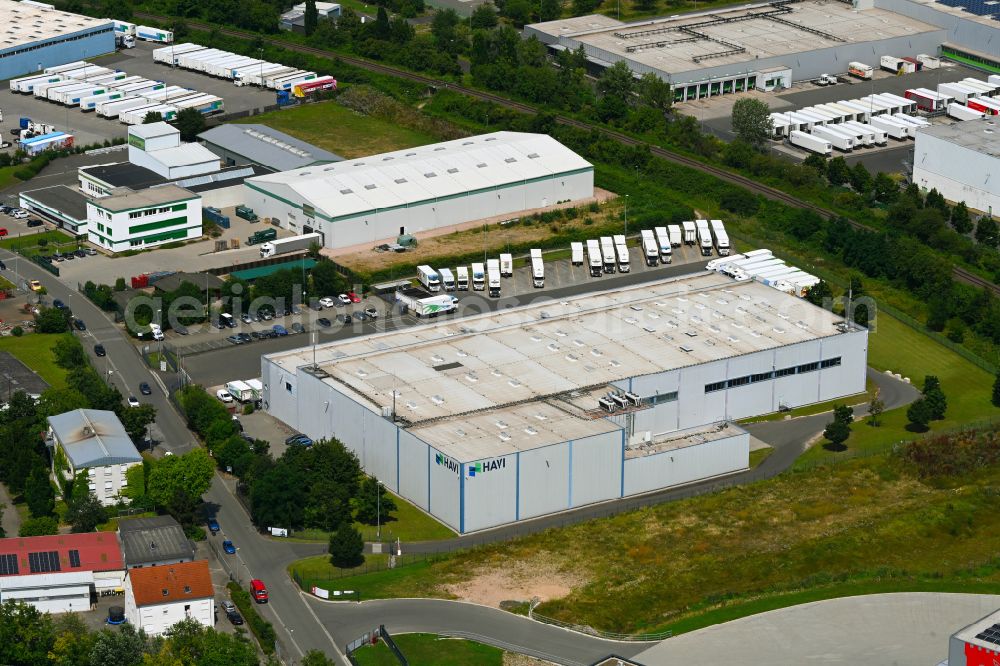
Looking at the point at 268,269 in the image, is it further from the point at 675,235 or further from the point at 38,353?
the point at 675,235

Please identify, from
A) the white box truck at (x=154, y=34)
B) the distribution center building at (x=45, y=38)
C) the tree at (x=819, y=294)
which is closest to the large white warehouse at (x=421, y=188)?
the tree at (x=819, y=294)

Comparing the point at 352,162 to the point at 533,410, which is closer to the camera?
the point at 533,410

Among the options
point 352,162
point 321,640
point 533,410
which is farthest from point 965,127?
point 321,640

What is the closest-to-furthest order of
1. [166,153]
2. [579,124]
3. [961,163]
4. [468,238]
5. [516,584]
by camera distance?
[516,584] < [468,238] < [961,163] < [166,153] < [579,124]

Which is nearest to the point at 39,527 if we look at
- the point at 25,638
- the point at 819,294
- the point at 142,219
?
the point at 25,638

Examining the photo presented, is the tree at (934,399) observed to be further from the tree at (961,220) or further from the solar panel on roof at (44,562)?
the solar panel on roof at (44,562)

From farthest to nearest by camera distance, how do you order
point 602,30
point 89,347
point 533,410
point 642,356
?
point 602,30 → point 89,347 → point 642,356 → point 533,410

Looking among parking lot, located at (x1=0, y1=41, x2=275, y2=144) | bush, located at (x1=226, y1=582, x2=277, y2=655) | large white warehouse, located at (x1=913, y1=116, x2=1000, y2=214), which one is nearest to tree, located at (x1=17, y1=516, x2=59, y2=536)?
bush, located at (x1=226, y1=582, x2=277, y2=655)

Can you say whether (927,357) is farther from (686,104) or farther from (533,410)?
(686,104)
